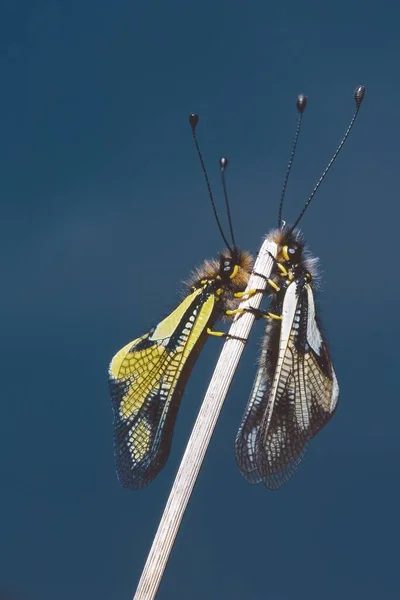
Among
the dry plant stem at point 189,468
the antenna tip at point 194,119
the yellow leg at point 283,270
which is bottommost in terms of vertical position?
the dry plant stem at point 189,468

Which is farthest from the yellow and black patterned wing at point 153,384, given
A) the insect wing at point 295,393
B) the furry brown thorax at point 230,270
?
the insect wing at point 295,393

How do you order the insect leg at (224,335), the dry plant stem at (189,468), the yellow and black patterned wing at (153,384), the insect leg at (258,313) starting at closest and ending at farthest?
the dry plant stem at (189,468)
the insect leg at (224,335)
the insect leg at (258,313)
the yellow and black patterned wing at (153,384)

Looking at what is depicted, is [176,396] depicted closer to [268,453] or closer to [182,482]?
[268,453]

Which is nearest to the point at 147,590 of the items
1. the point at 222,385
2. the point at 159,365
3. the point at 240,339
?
the point at 222,385

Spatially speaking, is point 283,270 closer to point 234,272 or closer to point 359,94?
point 234,272

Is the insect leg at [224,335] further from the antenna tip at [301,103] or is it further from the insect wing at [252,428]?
the antenna tip at [301,103]

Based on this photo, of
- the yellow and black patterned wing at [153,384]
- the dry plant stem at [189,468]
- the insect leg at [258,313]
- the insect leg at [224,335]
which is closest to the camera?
the dry plant stem at [189,468]

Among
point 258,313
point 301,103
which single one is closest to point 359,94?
point 301,103
